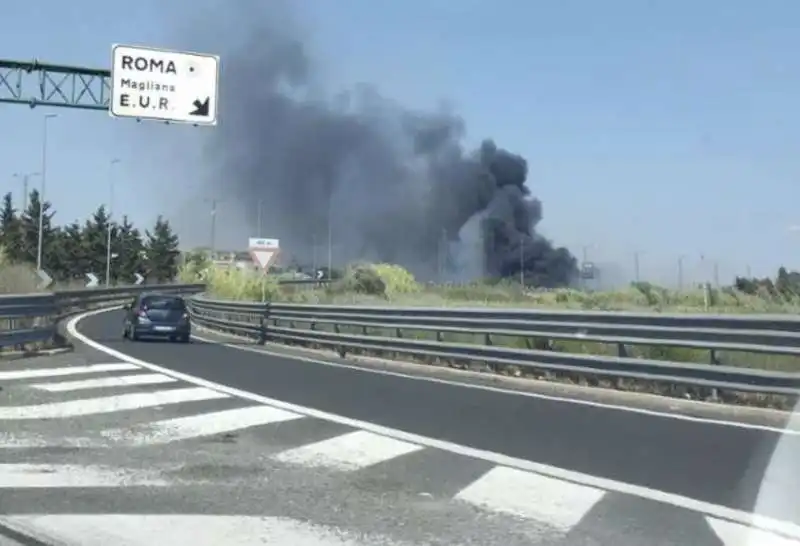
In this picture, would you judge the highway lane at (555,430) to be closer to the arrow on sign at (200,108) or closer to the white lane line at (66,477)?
the white lane line at (66,477)

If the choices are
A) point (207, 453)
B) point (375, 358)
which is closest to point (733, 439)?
point (207, 453)

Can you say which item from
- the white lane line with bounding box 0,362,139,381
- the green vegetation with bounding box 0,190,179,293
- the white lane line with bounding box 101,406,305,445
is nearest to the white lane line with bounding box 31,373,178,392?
the white lane line with bounding box 0,362,139,381

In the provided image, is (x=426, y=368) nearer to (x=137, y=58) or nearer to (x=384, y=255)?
(x=137, y=58)

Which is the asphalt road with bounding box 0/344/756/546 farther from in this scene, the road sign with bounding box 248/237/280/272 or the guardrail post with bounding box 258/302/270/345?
the road sign with bounding box 248/237/280/272

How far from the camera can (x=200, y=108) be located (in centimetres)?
2752

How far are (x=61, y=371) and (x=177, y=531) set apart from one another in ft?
36.6

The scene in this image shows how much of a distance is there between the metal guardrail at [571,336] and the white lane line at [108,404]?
5.07 metres

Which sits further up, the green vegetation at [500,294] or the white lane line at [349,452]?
the green vegetation at [500,294]

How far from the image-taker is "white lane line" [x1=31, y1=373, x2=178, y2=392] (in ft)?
49.2

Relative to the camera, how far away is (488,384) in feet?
53.8

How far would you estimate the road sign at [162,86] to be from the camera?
27094 mm

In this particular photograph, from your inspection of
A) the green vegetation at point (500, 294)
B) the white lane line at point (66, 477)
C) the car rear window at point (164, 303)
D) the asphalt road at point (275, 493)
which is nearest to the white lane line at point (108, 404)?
the asphalt road at point (275, 493)

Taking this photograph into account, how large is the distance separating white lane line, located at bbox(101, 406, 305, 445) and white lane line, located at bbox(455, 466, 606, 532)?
11.4 feet

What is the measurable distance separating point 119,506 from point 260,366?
11761 mm
